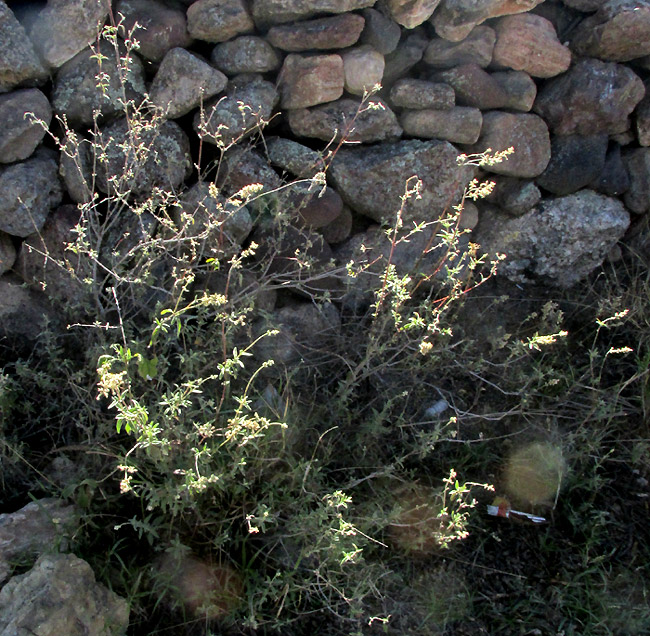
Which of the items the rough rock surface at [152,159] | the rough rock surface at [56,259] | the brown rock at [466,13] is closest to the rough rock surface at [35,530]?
the rough rock surface at [56,259]

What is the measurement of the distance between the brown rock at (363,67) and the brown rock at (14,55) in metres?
1.19

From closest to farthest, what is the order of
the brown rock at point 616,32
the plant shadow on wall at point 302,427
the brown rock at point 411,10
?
the plant shadow on wall at point 302,427
the brown rock at point 411,10
the brown rock at point 616,32

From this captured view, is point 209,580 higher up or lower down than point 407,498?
higher up

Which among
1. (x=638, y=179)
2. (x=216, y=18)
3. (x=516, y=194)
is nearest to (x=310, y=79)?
(x=216, y=18)

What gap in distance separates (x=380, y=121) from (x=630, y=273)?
4.79 feet

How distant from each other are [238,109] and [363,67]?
544 mm

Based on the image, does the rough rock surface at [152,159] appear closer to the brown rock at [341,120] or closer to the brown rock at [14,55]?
the brown rock at [14,55]

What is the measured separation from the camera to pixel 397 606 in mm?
2475

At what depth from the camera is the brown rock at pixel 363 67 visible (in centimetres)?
285

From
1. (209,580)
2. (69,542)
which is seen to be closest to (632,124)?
(209,580)

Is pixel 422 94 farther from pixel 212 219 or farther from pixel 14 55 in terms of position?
pixel 14 55

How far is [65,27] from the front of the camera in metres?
2.65

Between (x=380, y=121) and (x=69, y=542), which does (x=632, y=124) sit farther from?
(x=69, y=542)

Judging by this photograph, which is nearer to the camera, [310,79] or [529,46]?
[310,79]
